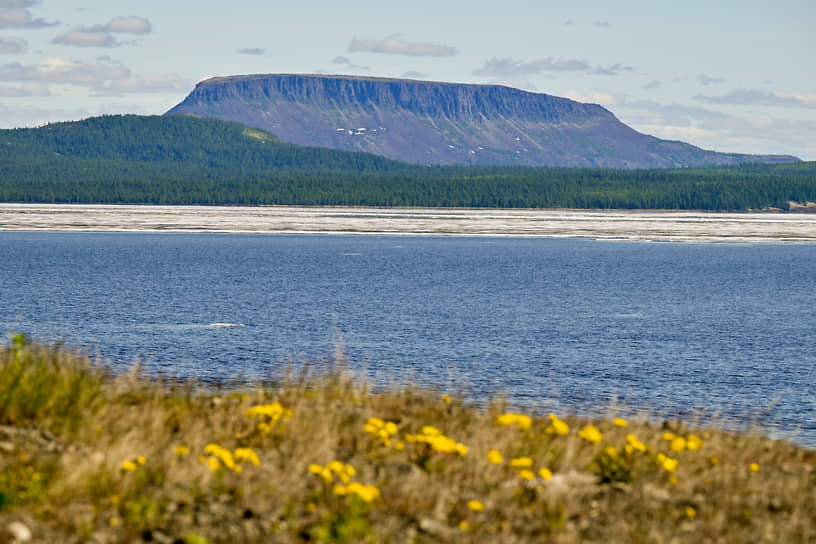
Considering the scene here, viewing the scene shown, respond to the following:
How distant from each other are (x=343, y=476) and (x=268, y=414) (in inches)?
82.5

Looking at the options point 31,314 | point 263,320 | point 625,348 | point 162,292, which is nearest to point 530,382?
point 625,348

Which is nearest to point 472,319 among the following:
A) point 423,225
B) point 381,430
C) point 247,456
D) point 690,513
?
point 381,430

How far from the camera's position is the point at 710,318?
52.7 metres

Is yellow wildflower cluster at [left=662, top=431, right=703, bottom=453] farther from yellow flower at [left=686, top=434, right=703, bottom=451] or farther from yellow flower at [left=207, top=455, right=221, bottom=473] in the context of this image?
yellow flower at [left=207, top=455, right=221, bottom=473]

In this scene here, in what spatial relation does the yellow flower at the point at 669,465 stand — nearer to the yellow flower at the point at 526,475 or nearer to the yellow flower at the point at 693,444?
the yellow flower at the point at 693,444

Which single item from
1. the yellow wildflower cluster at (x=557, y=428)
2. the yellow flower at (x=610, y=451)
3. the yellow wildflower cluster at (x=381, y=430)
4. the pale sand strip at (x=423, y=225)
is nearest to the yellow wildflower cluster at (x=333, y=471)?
the yellow wildflower cluster at (x=381, y=430)

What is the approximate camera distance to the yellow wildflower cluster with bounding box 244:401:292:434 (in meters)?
10.9

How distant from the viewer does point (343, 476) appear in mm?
9195

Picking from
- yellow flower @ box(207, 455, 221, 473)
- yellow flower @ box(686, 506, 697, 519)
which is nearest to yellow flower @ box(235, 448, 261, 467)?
yellow flower @ box(207, 455, 221, 473)

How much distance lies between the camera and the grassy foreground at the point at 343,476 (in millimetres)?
8641

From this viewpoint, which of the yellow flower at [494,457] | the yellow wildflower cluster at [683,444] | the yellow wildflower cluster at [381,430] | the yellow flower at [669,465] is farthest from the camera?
the yellow wildflower cluster at [683,444]

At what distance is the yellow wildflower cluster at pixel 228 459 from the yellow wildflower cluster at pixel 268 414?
833 mm

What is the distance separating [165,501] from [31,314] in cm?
4233

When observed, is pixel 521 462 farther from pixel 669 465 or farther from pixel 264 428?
pixel 264 428
